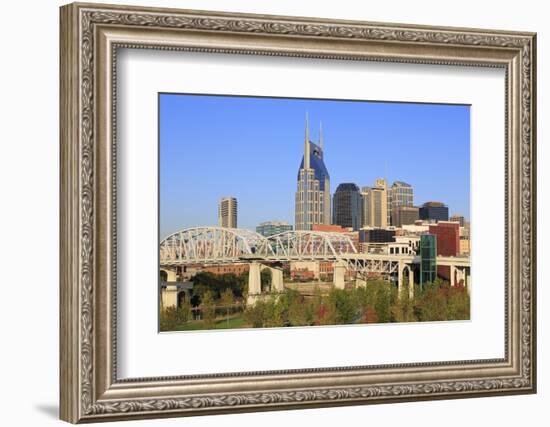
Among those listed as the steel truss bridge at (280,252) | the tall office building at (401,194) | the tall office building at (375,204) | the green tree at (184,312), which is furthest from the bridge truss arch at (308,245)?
the green tree at (184,312)

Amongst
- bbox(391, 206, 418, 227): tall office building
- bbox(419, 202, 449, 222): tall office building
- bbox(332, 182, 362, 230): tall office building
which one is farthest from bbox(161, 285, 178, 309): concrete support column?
bbox(419, 202, 449, 222): tall office building

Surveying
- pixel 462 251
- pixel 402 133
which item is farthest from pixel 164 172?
pixel 462 251

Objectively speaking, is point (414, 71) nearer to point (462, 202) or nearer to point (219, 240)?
point (462, 202)

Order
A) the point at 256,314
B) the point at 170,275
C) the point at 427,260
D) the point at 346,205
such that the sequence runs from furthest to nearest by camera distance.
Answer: the point at 427,260 → the point at 346,205 → the point at 256,314 → the point at 170,275

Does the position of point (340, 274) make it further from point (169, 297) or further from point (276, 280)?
point (169, 297)

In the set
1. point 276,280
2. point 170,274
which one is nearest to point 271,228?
point 276,280

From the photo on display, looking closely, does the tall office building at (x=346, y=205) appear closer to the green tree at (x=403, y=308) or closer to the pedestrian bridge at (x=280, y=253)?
the pedestrian bridge at (x=280, y=253)
